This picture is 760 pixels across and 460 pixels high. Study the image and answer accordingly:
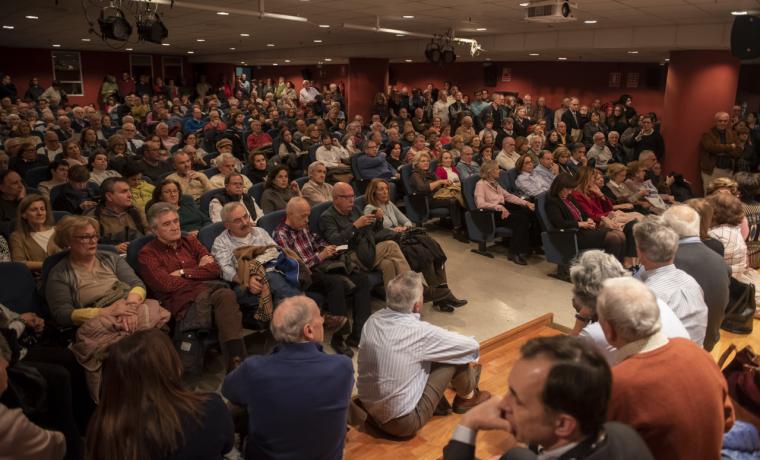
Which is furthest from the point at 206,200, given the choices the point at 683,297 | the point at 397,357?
the point at 683,297

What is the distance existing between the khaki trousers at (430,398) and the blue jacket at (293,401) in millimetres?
603

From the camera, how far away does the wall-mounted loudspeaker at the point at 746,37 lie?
598 centimetres

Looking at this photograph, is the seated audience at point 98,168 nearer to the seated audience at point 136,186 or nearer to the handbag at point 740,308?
the seated audience at point 136,186

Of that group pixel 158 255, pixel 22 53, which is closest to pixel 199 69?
pixel 22 53

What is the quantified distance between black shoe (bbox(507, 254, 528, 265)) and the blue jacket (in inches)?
158

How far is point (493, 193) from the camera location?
19.1ft

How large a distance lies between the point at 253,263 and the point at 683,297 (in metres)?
2.38

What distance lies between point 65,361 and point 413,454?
1.76m

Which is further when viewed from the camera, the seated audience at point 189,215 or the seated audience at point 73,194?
the seated audience at point 73,194

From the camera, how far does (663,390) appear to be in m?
1.62

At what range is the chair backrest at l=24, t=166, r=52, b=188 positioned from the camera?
547 centimetres

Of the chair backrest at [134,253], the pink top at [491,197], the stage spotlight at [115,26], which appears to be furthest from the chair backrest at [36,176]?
the pink top at [491,197]

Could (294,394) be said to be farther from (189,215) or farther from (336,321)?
(189,215)

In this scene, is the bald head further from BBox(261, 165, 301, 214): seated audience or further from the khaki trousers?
BBox(261, 165, 301, 214): seated audience
